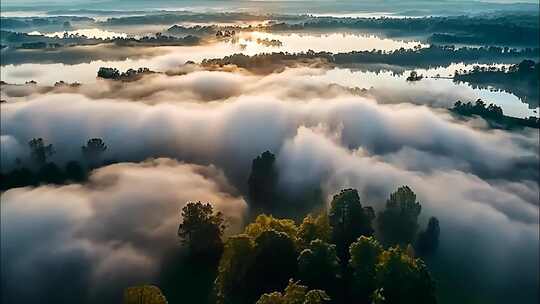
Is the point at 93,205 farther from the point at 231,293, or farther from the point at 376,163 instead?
the point at 376,163

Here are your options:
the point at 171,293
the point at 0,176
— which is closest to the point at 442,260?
the point at 171,293

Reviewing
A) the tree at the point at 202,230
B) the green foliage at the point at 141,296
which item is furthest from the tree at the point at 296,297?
the tree at the point at 202,230

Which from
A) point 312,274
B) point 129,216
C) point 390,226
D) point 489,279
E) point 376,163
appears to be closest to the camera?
point 312,274

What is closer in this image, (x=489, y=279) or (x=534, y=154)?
(x=489, y=279)

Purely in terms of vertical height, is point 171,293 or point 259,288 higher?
point 259,288

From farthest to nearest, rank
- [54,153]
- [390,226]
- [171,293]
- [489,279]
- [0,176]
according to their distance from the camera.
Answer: [54,153] → [0,176] → [390,226] → [489,279] → [171,293]

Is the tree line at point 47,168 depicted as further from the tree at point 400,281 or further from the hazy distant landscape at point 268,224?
the tree at point 400,281

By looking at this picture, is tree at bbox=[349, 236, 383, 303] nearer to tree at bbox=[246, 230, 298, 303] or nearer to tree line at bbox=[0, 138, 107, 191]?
tree at bbox=[246, 230, 298, 303]

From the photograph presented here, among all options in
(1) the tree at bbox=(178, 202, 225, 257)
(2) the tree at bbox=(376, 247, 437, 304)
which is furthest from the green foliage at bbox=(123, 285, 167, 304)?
(1) the tree at bbox=(178, 202, 225, 257)
